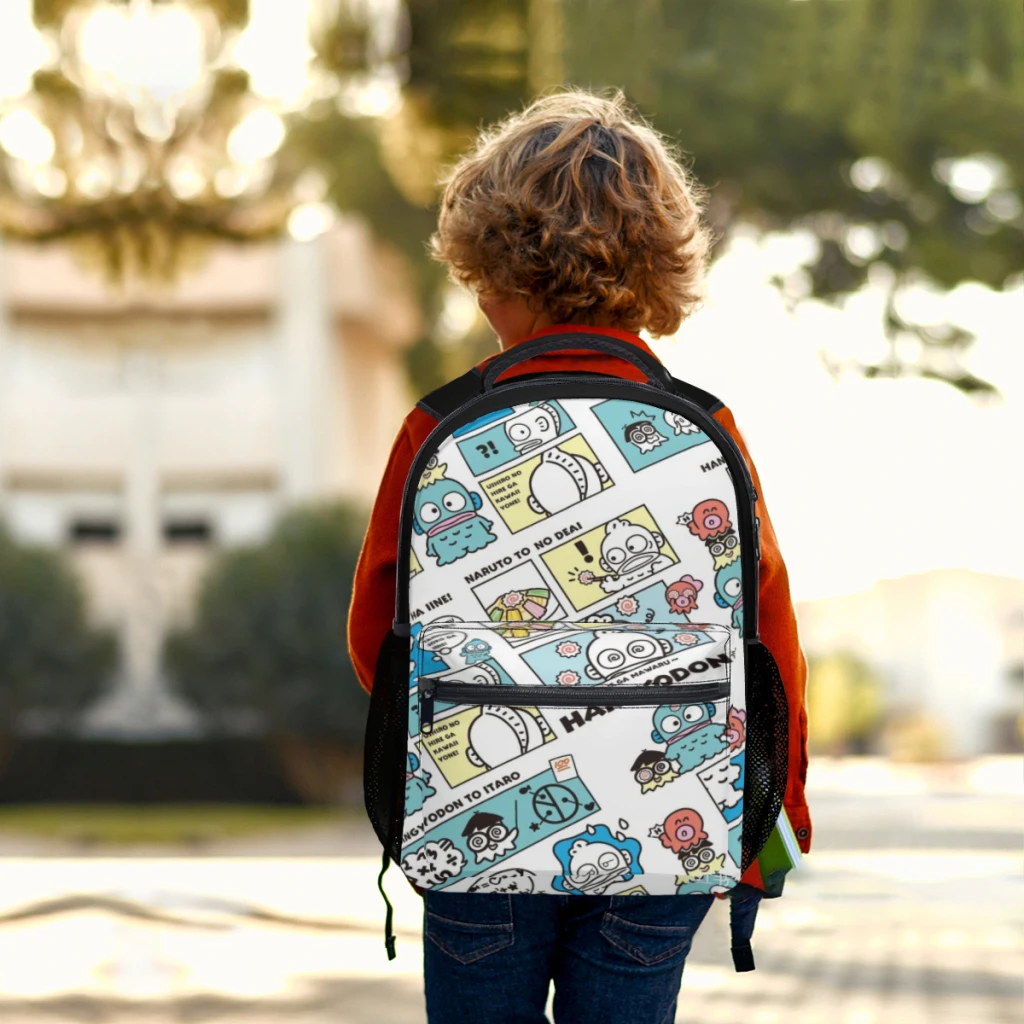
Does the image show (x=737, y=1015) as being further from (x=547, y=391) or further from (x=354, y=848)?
(x=354, y=848)

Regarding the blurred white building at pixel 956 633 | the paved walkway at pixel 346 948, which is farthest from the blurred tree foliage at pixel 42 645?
the blurred white building at pixel 956 633

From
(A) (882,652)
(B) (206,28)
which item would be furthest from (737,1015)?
(A) (882,652)

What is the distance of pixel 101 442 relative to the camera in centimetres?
2114

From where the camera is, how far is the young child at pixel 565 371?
1.68m

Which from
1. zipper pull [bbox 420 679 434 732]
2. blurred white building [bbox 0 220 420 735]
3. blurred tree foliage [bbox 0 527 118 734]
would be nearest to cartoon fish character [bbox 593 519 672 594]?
zipper pull [bbox 420 679 434 732]

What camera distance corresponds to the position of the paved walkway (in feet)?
15.6

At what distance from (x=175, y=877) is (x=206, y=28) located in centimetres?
484

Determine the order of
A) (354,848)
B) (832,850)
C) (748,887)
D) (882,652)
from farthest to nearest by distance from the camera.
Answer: (882,652) → (354,848) → (832,850) → (748,887)

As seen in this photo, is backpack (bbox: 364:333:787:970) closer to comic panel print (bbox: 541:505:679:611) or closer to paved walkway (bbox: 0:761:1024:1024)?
comic panel print (bbox: 541:505:679:611)

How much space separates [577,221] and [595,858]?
2.38 feet

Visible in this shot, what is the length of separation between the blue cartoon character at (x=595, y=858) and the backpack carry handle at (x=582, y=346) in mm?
516

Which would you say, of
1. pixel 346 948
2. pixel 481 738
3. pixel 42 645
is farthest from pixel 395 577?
pixel 42 645

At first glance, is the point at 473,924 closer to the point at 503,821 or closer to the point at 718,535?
the point at 503,821

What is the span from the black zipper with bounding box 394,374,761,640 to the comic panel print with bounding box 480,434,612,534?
73mm
